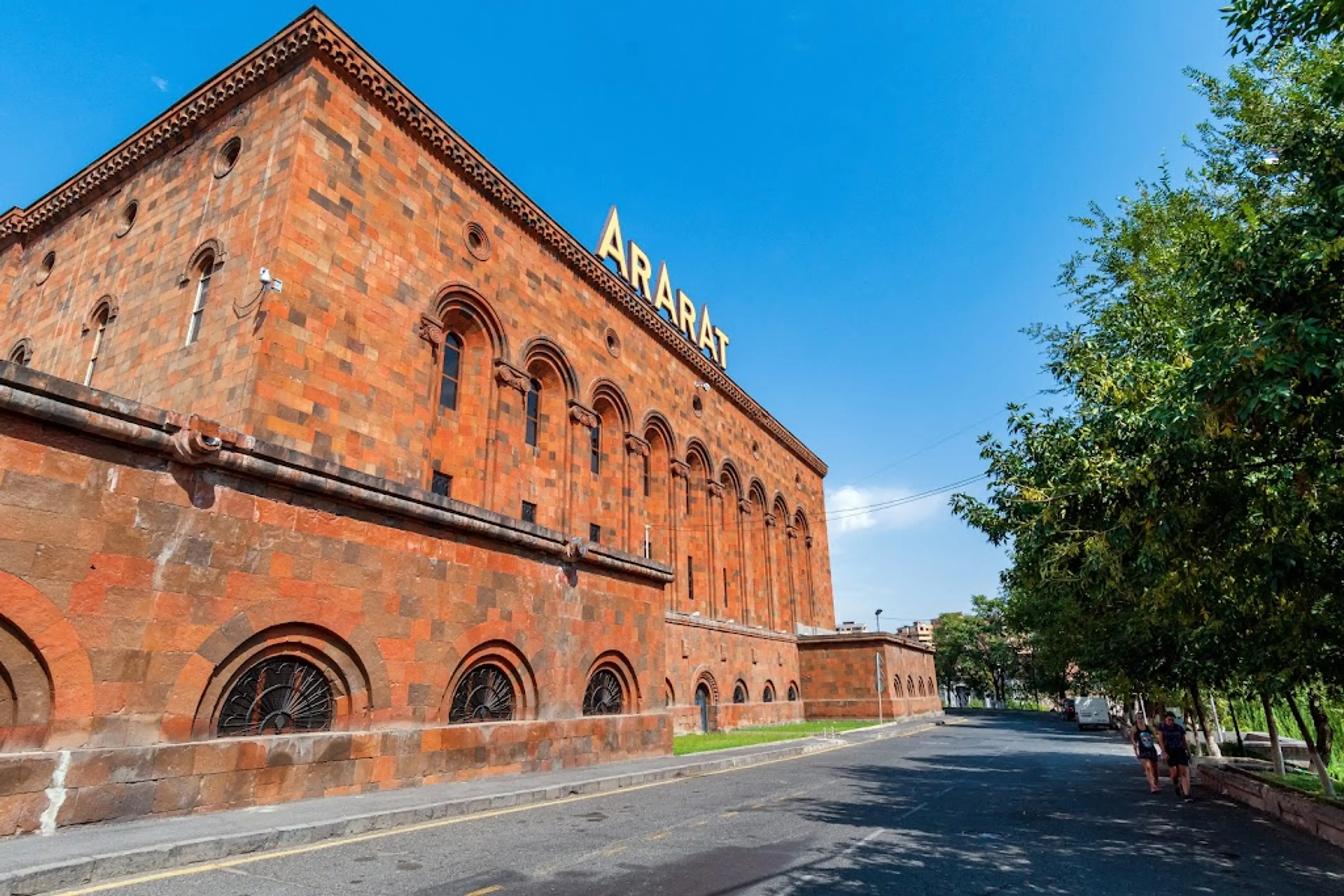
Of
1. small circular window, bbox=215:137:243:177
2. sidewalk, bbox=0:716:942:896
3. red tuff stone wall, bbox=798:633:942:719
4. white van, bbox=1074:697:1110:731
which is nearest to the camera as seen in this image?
sidewalk, bbox=0:716:942:896

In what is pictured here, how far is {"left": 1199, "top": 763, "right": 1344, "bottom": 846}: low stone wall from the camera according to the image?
27.1 feet

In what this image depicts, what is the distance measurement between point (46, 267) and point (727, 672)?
2649cm

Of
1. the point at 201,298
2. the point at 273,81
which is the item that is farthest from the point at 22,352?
the point at 273,81

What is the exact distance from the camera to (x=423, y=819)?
27.4 ft

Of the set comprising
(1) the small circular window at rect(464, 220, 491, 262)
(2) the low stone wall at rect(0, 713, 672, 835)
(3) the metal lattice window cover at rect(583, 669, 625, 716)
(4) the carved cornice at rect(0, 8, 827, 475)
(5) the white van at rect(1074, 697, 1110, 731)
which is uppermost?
(4) the carved cornice at rect(0, 8, 827, 475)

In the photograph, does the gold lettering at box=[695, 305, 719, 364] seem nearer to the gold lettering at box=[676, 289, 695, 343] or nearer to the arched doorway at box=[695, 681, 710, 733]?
the gold lettering at box=[676, 289, 695, 343]

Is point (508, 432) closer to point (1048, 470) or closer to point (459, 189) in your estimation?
point (459, 189)

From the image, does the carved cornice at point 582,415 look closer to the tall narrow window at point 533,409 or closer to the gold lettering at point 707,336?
the tall narrow window at point 533,409

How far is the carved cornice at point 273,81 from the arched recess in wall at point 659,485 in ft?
16.4

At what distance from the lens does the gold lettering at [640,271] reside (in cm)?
3038

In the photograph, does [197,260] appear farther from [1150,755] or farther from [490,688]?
[1150,755]

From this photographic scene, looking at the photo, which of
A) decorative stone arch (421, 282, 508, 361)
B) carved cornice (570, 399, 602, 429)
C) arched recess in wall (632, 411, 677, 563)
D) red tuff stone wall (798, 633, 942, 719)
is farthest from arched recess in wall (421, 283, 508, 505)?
red tuff stone wall (798, 633, 942, 719)

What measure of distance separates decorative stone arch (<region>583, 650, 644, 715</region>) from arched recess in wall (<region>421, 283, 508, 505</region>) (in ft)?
20.8

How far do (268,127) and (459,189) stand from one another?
4829 millimetres
